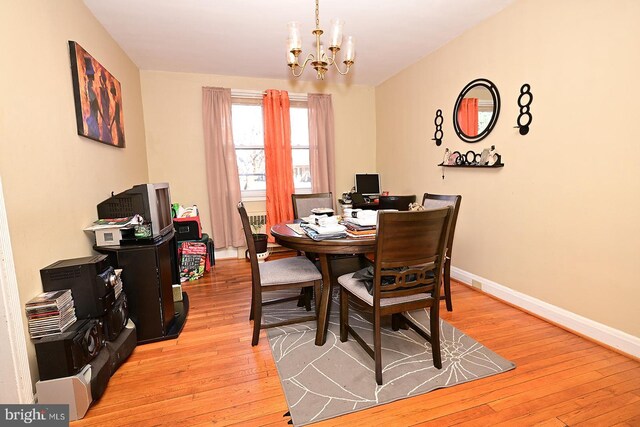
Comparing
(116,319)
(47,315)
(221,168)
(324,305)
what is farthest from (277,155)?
(47,315)

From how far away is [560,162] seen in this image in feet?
7.39

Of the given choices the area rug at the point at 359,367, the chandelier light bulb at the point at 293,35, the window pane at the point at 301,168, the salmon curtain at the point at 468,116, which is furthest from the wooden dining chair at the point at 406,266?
the window pane at the point at 301,168

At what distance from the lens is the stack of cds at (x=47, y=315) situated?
1.50 m

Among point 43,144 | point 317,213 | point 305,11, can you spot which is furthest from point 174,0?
point 317,213

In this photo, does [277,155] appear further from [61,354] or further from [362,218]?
[61,354]

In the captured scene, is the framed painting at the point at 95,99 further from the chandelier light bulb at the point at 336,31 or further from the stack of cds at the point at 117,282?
the chandelier light bulb at the point at 336,31

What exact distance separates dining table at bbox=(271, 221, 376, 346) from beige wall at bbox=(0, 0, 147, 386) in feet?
4.27

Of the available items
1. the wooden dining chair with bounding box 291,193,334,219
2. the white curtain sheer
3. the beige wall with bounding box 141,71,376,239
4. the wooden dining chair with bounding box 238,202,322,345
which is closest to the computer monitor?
the beige wall with bounding box 141,71,376,239

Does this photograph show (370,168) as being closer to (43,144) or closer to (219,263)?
(219,263)

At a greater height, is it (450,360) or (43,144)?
(43,144)

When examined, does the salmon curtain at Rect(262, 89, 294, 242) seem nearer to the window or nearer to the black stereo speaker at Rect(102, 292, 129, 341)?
the window

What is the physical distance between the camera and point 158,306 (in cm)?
217

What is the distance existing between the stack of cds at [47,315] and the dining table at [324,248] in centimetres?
121

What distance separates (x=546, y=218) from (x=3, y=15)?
3555 mm
